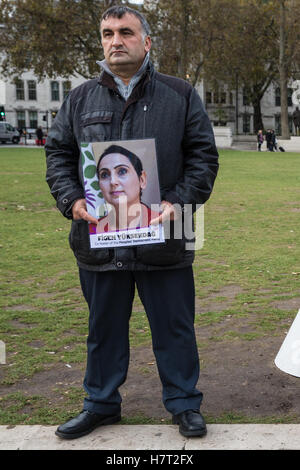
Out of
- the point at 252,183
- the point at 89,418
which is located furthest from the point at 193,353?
the point at 252,183

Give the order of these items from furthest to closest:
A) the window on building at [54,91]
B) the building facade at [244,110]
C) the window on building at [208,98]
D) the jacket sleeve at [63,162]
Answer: the window on building at [54,91]
the building facade at [244,110]
the window on building at [208,98]
the jacket sleeve at [63,162]

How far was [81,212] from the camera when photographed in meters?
3.40

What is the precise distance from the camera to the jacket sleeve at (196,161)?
11.2 feet

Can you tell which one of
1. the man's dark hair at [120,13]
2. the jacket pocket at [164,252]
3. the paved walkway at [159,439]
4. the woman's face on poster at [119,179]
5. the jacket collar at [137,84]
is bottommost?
the paved walkway at [159,439]

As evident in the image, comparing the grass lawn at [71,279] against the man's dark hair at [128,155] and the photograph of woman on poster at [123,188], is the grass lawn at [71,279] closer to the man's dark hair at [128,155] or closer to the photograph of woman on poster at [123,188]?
the photograph of woman on poster at [123,188]

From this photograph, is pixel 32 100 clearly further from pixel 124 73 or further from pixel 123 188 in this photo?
pixel 123 188

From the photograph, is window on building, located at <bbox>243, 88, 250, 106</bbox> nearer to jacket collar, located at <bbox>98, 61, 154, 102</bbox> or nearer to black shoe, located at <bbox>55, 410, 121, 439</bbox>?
jacket collar, located at <bbox>98, 61, 154, 102</bbox>

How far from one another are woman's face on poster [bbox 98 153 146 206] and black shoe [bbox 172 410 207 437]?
43.9 inches

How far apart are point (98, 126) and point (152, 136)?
0.28 m

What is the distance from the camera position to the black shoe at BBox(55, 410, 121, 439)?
11.2ft

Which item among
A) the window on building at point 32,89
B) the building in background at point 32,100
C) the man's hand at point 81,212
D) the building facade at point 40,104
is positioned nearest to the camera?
the man's hand at point 81,212

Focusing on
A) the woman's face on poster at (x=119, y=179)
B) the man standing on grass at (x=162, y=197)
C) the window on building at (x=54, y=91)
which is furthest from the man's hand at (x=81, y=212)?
the window on building at (x=54, y=91)
